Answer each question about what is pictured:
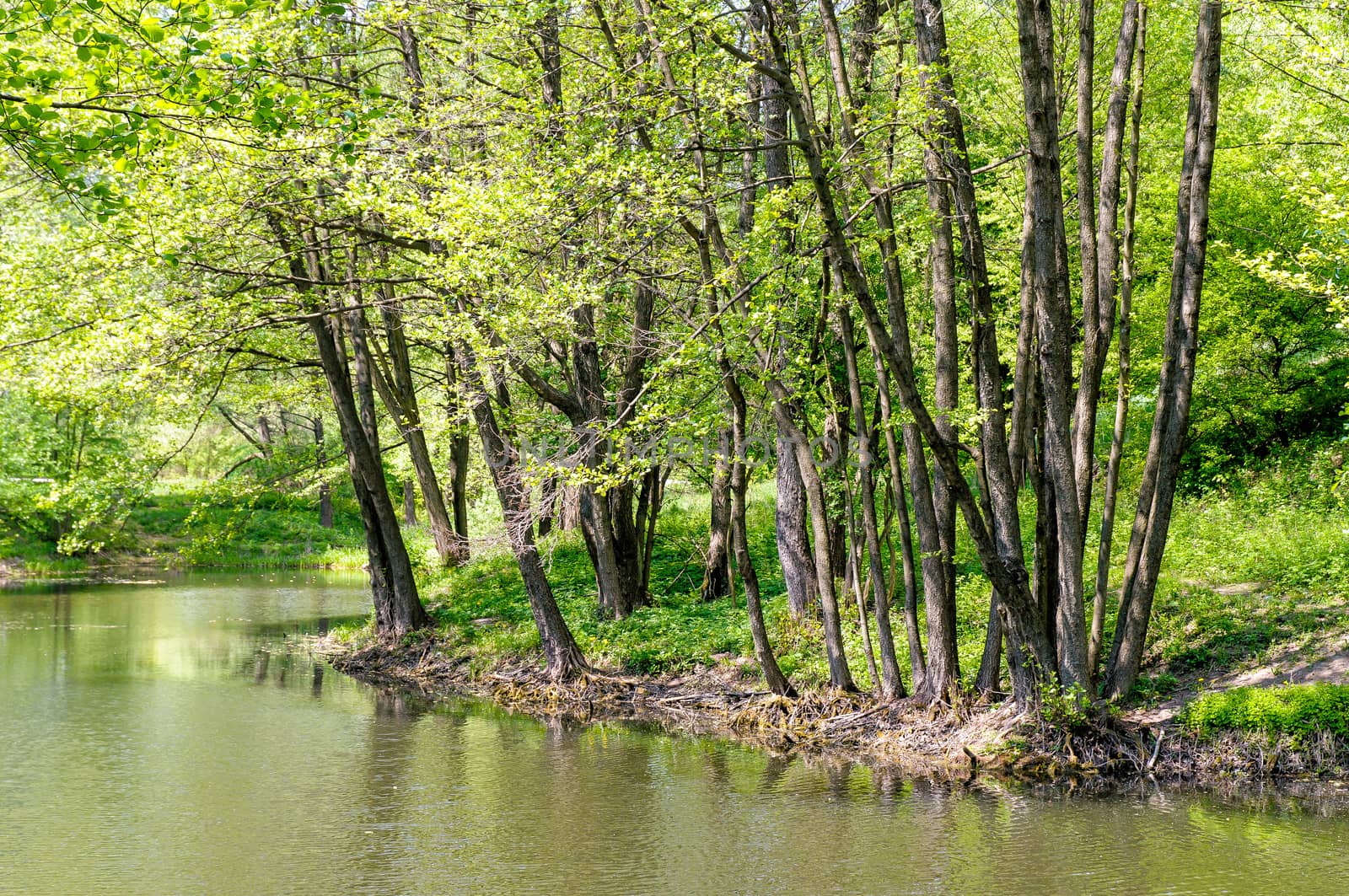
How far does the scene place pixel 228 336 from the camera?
13367 mm

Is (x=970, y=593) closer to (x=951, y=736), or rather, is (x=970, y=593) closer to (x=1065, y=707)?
(x=951, y=736)

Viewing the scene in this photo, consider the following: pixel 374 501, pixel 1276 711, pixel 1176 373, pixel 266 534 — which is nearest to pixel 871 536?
pixel 1176 373

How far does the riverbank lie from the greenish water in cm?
44

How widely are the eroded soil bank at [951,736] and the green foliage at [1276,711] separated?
84 millimetres

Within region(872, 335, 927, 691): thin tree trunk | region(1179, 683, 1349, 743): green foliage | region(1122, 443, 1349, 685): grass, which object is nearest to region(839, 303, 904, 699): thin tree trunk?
region(872, 335, 927, 691): thin tree trunk

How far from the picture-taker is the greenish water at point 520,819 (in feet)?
23.4

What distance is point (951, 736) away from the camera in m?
10.0

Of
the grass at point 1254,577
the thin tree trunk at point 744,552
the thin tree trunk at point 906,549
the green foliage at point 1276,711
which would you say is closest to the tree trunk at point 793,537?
the thin tree trunk at point 744,552

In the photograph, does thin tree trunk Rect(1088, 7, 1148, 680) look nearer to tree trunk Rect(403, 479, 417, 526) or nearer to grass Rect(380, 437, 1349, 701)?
grass Rect(380, 437, 1349, 701)

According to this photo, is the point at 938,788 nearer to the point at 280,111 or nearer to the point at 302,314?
the point at 280,111

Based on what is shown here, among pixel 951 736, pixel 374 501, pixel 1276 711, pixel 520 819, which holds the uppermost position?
pixel 374 501

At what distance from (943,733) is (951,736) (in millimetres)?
120

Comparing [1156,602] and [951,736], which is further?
[1156,602]

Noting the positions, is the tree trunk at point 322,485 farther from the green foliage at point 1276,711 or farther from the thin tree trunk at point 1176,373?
the green foliage at point 1276,711
